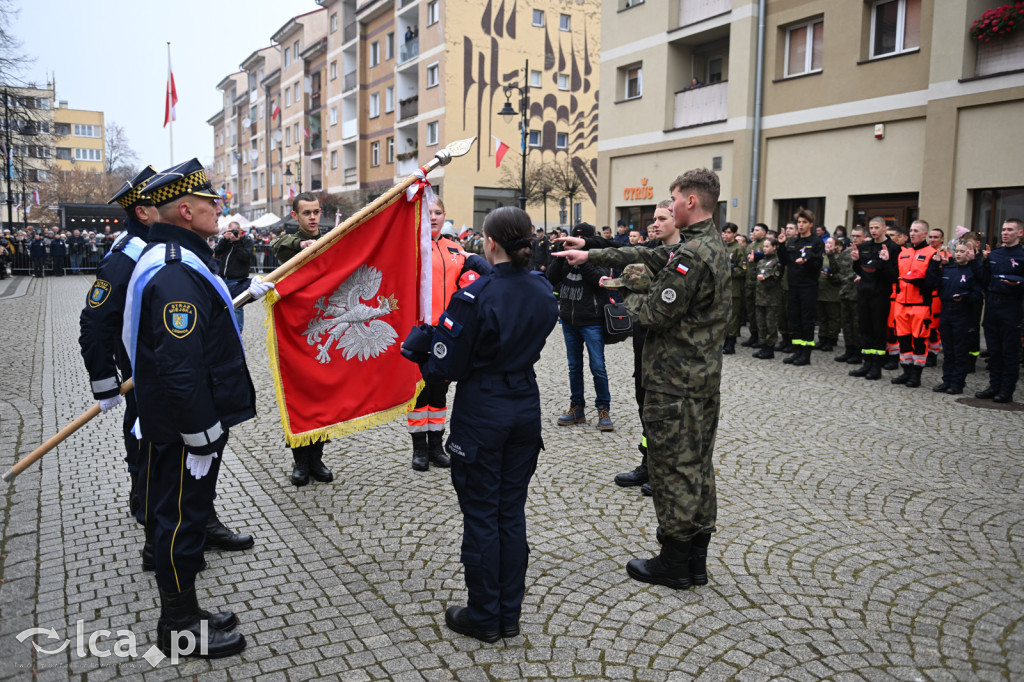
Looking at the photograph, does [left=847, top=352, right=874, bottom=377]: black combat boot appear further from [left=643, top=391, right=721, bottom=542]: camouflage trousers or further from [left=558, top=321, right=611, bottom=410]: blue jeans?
[left=643, top=391, right=721, bottom=542]: camouflage trousers

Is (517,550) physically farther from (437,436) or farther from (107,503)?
(107,503)

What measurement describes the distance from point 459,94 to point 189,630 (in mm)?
37560

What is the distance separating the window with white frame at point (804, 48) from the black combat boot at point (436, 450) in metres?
15.8

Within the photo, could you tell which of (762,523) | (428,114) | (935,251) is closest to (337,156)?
(428,114)

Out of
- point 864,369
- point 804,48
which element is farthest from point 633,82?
point 864,369

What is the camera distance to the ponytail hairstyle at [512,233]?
11.8ft

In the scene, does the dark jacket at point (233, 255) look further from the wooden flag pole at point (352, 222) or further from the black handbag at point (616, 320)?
the black handbag at point (616, 320)

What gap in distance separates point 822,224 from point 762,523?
1479cm

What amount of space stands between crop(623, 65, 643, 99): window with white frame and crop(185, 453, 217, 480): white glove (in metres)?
22.5

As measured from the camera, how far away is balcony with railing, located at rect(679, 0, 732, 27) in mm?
20469

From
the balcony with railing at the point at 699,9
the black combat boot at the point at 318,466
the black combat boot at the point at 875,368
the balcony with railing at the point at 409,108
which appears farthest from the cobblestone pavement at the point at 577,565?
the balcony with railing at the point at 409,108

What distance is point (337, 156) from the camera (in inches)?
2045

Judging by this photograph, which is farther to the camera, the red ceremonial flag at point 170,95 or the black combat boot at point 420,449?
the red ceremonial flag at point 170,95

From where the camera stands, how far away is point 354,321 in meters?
5.62
